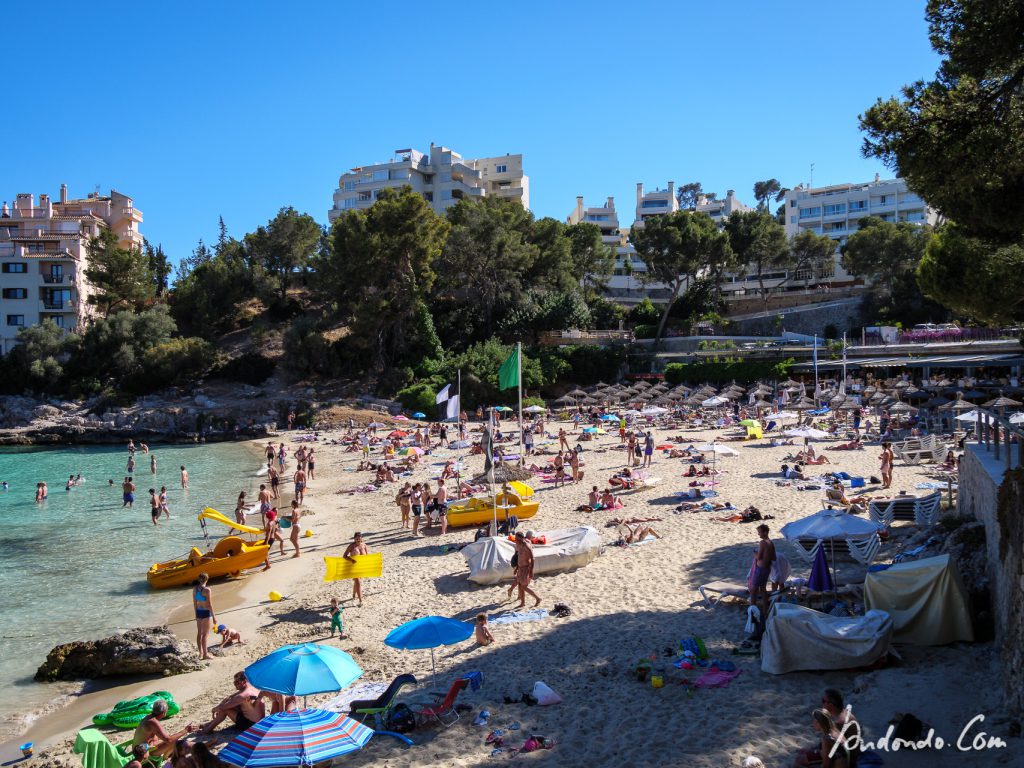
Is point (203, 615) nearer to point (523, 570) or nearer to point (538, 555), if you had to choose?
point (523, 570)

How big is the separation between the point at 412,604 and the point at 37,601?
7.80 m

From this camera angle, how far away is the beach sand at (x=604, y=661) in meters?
6.80

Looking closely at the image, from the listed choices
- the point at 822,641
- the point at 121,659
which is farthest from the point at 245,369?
the point at 822,641

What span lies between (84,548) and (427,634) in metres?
13.8

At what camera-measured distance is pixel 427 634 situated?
8.29 metres

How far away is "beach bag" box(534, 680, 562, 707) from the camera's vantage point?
309 inches

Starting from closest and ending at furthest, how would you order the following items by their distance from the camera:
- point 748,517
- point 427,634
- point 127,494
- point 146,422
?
point 427,634
point 748,517
point 127,494
point 146,422

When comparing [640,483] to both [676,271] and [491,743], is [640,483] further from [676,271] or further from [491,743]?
[676,271]

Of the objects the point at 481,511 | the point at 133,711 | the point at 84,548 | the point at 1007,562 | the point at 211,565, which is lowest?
the point at 84,548

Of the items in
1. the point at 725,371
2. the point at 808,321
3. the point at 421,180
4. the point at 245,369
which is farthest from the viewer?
the point at 421,180

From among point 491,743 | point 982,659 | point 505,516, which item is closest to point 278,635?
point 491,743

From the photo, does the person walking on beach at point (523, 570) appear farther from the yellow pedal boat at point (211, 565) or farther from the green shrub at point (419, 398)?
the green shrub at point (419, 398)

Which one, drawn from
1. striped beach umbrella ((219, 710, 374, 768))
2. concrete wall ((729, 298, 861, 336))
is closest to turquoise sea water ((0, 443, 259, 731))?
striped beach umbrella ((219, 710, 374, 768))

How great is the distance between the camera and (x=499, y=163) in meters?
79.1
